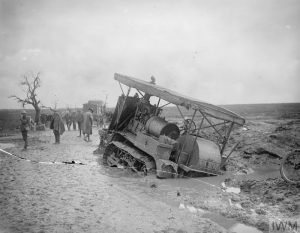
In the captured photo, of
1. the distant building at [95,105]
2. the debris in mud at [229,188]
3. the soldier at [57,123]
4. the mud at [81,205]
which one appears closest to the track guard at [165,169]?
the mud at [81,205]

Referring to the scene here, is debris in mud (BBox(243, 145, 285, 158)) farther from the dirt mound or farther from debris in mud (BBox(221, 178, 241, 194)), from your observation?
Result: the dirt mound

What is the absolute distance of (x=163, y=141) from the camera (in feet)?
32.4

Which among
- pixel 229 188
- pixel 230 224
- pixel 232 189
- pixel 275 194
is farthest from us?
pixel 229 188

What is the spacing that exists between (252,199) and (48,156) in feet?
27.7

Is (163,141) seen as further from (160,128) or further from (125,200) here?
(125,200)

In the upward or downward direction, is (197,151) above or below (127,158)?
above

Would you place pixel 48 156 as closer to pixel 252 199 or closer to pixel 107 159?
pixel 107 159

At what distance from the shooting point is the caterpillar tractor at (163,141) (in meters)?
9.62

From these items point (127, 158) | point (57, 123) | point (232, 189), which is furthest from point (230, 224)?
point (57, 123)

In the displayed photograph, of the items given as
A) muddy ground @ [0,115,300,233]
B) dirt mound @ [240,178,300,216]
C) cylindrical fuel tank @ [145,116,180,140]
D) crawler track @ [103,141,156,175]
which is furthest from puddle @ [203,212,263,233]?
cylindrical fuel tank @ [145,116,180,140]

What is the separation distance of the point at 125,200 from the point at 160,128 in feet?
13.5

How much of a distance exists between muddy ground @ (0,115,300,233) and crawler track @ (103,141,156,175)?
338 millimetres

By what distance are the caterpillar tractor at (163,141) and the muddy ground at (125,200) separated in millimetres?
485

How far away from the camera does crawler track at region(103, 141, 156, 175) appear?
32.4ft
